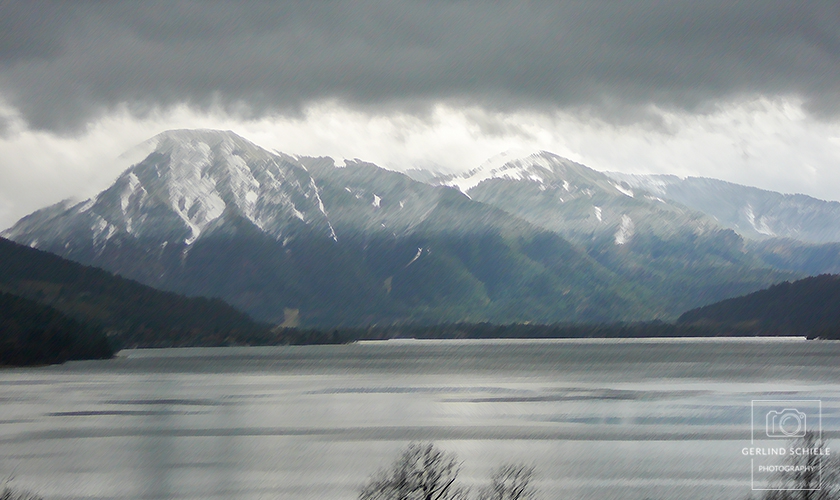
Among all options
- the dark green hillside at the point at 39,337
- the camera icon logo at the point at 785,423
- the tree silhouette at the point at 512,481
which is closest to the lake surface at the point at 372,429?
the tree silhouette at the point at 512,481

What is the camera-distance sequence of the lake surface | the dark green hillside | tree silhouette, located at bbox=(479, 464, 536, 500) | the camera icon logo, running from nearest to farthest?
tree silhouette, located at bbox=(479, 464, 536, 500) → the lake surface → the camera icon logo → the dark green hillside

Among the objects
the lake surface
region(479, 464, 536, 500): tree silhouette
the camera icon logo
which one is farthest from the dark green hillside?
region(479, 464, 536, 500): tree silhouette

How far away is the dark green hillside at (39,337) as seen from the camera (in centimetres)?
16562

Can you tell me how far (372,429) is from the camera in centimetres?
7119

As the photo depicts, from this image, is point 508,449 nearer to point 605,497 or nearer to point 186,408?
point 605,497

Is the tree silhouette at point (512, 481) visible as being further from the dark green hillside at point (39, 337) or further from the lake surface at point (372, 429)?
the dark green hillside at point (39, 337)

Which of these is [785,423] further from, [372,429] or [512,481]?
[512,481]

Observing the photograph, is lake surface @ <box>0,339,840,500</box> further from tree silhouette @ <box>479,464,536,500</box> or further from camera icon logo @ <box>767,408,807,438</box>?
camera icon logo @ <box>767,408,807,438</box>

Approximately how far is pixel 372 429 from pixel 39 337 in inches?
4848

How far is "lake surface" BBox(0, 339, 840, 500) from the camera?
49.1 metres

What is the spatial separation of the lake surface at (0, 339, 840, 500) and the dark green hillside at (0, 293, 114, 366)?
34.6m

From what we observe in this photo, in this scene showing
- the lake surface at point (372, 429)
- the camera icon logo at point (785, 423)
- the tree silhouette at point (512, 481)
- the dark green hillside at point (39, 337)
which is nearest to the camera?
the tree silhouette at point (512, 481)

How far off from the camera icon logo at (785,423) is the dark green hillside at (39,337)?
Answer: 135500 mm

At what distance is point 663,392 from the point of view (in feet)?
334
